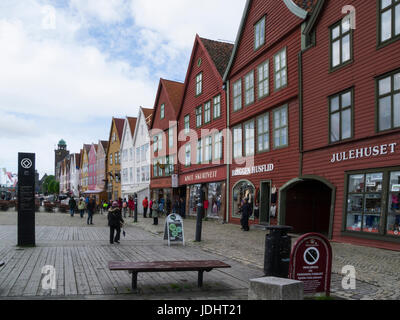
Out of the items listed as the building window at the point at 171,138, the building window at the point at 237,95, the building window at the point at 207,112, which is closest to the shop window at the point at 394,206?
the building window at the point at 237,95

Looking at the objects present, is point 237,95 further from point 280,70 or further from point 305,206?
point 305,206

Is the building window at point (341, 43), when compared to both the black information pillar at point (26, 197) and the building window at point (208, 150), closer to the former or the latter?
the black information pillar at point (26, 197)

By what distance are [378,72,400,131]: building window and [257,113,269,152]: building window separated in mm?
7860

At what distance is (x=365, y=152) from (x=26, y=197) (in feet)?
35.9

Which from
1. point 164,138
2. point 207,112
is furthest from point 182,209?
point 164,138

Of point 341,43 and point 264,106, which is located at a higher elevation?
point 341,43

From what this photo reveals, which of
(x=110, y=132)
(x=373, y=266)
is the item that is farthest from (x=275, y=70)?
(x=110, y=132)

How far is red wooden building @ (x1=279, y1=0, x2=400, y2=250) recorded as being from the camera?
13.0m

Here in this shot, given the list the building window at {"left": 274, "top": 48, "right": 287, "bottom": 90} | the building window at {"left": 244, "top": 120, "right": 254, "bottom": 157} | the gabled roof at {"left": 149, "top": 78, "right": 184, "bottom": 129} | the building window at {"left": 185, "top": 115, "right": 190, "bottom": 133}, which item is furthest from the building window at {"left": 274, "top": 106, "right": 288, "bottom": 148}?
the gabled roof at {"left": 149, "top": 78, "right": 184, "bottom": 129}

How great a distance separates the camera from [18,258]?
414 inches

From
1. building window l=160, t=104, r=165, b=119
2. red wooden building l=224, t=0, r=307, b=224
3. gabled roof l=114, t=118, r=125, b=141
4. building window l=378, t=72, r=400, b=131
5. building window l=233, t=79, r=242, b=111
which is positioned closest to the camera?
building window l=378, t=72, r=400, b=131

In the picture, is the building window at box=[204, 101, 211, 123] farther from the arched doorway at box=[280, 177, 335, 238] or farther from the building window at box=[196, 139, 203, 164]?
the arched doorway at box=[280, 177, 335, 238]

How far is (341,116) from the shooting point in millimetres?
15484
